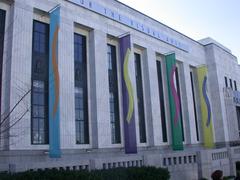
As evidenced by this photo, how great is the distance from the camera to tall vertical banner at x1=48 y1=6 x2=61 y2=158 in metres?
18.2

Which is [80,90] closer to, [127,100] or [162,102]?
[127,100]

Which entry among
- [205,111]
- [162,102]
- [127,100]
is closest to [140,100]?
[162,102]

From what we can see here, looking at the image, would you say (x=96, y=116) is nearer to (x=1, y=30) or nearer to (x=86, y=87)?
(x=86, y=87)

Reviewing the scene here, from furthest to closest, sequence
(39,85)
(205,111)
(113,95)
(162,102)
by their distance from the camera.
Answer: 1. (205,111)
2. (162,102)
3. (113,95)
4. (39,85)

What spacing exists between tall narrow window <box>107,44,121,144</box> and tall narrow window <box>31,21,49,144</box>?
622cm

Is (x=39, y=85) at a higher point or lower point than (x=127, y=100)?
higher

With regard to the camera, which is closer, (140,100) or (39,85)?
(39,85)

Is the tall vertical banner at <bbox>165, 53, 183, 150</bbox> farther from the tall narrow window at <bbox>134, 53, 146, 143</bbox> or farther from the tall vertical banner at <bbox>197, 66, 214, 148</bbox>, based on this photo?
the tall vertical banner at <bbox>197, 66, 214, 148</bbox>

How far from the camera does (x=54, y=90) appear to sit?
1878 centimetres

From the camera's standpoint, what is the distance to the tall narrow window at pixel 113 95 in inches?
952

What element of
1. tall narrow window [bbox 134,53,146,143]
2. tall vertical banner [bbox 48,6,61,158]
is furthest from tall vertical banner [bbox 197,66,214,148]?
tall vertical banner [bbox 48,6,61,158]

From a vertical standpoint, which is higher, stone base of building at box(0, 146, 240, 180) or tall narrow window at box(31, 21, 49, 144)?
tall narrow window at box(31, 21, 49, 144)

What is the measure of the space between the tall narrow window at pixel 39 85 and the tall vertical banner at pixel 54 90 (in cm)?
108

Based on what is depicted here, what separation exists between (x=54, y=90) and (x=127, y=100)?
6.83 m
